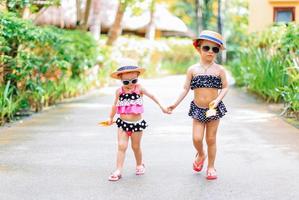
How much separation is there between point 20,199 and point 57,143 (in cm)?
321

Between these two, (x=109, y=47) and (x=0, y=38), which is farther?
(x=109, y=47)

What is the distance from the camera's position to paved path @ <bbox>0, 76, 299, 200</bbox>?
230 inches

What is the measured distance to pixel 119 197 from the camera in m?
5.64

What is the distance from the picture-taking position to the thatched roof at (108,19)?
81.6 feet

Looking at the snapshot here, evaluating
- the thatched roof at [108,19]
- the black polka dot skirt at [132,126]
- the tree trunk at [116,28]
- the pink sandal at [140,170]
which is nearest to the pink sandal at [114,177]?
the pink sandal at [140,170]

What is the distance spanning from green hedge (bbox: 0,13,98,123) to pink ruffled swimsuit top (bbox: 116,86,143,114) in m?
4.08

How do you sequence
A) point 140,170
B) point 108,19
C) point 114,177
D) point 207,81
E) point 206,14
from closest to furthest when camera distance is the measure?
1. point 114,177
2. point 207,81
3. point 140,170
4. point 108,19
5. point 206,14

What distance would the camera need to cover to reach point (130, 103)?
650 cm

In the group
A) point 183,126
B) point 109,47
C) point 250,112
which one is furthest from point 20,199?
point 109,47

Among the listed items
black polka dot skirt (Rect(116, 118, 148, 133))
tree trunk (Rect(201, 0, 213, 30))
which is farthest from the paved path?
tree trunk (Rect(201, 0, 213, 30))

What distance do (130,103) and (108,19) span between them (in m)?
21.3

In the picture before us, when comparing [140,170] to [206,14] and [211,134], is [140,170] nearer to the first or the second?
[211,134]

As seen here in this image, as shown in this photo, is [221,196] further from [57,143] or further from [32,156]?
[57,143]

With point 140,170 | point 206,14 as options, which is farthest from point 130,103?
point 206,14
